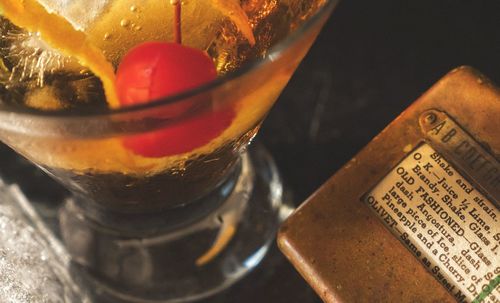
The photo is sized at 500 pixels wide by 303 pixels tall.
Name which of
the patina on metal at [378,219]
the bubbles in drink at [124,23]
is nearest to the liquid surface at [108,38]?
the bubbles in drink at [124,23]

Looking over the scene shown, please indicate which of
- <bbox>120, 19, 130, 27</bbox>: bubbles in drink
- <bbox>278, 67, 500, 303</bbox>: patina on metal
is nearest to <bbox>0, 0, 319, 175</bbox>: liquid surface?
<bbox>120, 19, 130, 27</bbox>: bubbles in drink

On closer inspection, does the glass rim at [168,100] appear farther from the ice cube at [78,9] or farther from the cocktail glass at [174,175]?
the ice cube at [78,9]

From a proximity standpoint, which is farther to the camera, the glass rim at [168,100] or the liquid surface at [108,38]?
the liquid surface at [108,38]

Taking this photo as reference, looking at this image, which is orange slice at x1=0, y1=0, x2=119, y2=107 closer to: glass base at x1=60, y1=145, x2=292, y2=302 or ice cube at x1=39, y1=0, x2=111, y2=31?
ice cube at x1=39, y1=0, x2=111, y2=31

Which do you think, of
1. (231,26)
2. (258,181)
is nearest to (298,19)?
(231,26)

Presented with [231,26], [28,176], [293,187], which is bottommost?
[293,187]

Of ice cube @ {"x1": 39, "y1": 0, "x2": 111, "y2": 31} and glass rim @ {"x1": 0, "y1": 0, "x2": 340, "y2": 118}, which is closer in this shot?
glass rim @ {"x1": 0, "y1": 0, "x2": 340, "y2": 118}

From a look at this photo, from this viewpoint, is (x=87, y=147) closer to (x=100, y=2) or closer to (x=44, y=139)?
(x=44, y=139)

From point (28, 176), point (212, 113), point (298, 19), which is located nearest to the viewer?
point (212, 113)
